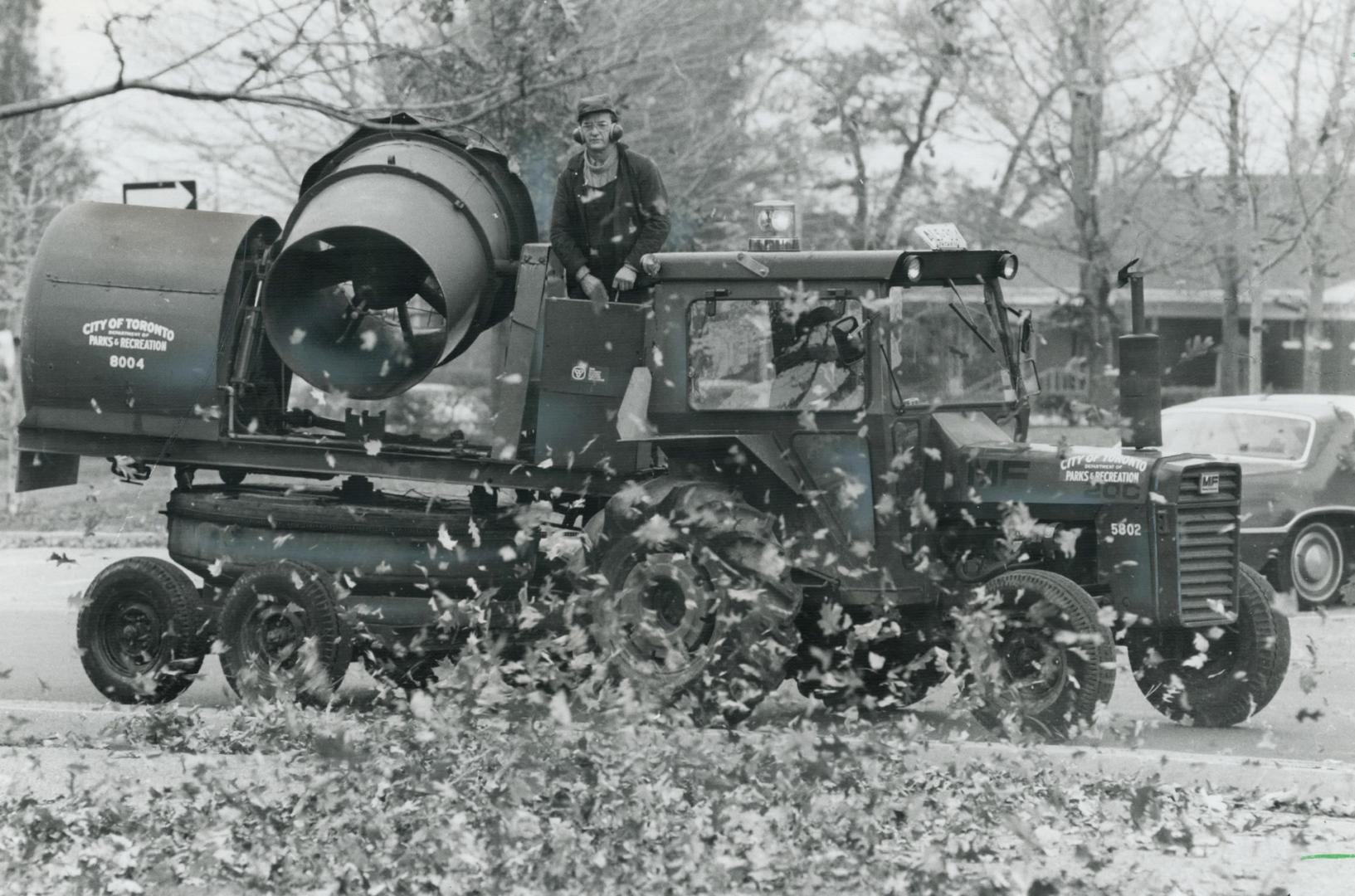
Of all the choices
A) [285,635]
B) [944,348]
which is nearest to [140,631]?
[285,635]

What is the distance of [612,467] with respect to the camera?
30.3 feet

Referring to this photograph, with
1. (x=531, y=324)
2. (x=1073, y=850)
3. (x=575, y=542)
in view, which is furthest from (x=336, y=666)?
(x=1073, y=850)

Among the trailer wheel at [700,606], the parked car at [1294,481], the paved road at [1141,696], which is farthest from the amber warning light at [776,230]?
the parked car at [1294,481]

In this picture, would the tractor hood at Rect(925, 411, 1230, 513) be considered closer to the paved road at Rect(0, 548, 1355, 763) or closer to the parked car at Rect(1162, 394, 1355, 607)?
the paved road at Rect(0, 548, 1355, 763)

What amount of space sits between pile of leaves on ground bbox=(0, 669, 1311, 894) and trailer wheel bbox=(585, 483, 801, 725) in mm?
678

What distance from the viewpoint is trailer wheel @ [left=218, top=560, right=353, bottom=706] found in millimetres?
9086

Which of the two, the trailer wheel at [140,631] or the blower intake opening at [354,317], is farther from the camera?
the trailer wheel at [140,631]

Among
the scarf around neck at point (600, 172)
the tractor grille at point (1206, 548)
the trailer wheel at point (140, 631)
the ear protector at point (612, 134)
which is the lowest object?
the trailer wheel at point (140, 631)

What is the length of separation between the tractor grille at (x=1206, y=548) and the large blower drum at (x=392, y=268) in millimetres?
3663

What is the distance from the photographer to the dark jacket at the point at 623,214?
9.32 m

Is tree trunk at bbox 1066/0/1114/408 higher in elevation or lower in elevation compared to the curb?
higher

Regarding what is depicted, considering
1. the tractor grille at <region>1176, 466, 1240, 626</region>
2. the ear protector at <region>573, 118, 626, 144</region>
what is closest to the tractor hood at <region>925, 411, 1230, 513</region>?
the tractor grille at <region>1176, 466, 1240, 626</region>

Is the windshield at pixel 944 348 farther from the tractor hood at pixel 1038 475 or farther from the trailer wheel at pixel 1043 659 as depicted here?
the trailer wheel at pixel 1043 659

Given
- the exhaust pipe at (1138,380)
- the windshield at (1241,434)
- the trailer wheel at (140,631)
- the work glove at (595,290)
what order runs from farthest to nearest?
the windshield at (1241,434)
the trailer wheel at (140,631)
the work glove at (595,290)
the exhaust pipe at (1138,380)
